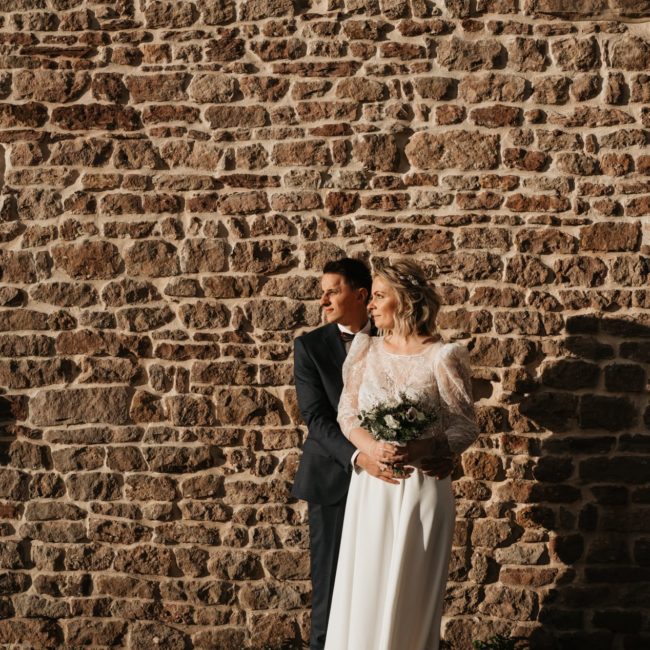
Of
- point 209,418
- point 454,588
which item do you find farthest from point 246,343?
point 454,588

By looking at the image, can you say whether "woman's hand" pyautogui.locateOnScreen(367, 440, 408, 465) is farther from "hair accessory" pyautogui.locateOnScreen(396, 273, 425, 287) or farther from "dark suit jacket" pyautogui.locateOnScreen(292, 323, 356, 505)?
"hair accessory" pyautogui.locateOnScreen(396, 273, 425, 287)

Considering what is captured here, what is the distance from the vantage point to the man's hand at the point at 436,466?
11.9ft

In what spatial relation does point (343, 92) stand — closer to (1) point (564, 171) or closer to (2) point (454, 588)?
(1) point (564, 171)

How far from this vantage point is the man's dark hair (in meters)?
4.27

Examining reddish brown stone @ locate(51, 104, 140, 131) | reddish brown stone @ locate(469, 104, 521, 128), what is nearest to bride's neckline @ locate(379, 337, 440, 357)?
reddish brown stone @ locate(469, 104, 521, 128)

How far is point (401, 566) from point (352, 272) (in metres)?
1.46

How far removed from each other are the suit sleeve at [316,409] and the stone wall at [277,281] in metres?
0.67

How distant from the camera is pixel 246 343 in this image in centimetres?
499

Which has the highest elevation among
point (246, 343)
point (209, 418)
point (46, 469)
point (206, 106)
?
point (206, 106)

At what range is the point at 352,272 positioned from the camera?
14.0ft

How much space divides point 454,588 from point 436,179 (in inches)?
91.4

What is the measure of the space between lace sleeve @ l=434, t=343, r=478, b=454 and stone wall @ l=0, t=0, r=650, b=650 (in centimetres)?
122

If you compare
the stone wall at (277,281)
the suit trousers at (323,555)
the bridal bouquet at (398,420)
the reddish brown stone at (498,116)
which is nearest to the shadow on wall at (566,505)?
the stone wall at (277,281)

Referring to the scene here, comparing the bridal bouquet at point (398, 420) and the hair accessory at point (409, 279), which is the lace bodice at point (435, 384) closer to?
the bridal bouquet at point (398, 420)
